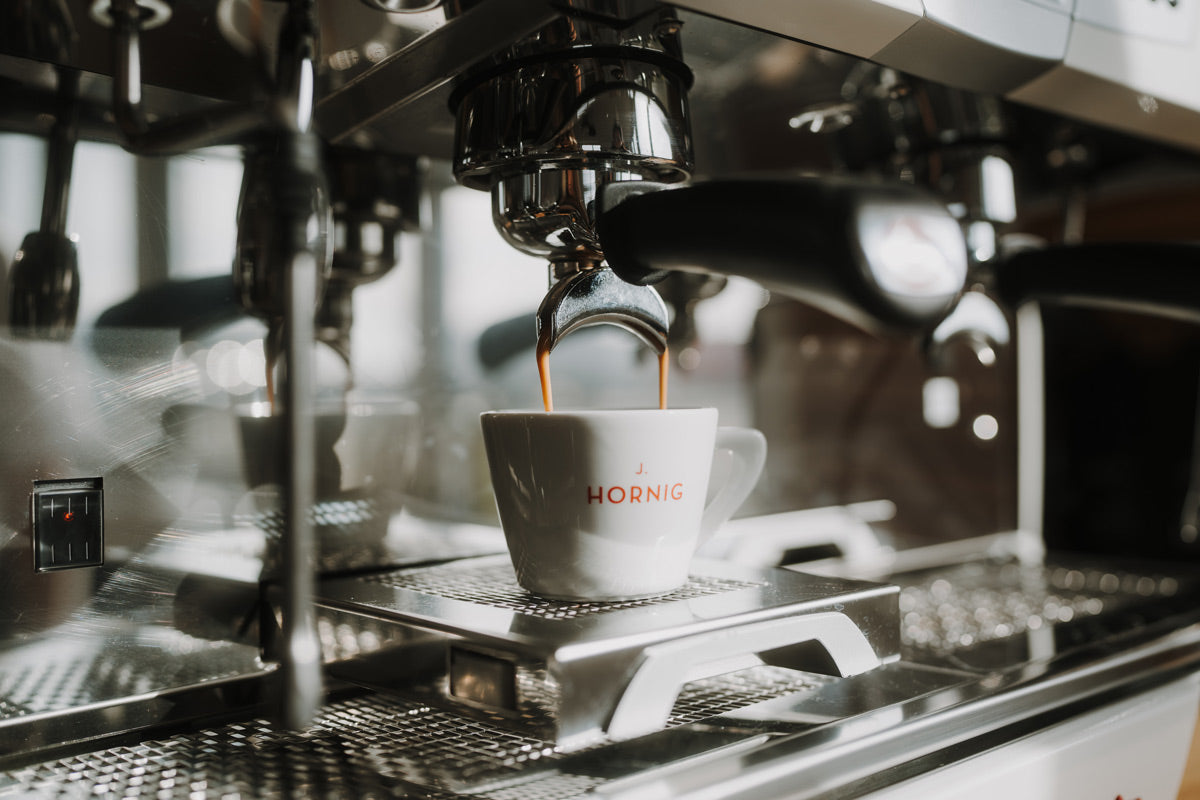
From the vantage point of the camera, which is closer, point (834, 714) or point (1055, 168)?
point (834, 714)

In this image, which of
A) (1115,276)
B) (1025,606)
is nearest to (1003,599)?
(1025,606)

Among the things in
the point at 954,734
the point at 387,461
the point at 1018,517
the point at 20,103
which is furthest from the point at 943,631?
the point at 20,103

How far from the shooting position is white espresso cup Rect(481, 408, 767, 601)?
1.29 ft

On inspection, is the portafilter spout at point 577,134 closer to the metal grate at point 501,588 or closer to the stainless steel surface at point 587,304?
the stainless steel surface at point 587,304

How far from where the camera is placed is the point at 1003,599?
0.69 metres

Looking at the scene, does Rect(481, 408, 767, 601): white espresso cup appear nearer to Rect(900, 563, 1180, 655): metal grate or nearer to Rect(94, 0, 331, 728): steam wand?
Rect(94, 0, 331, 728): steam wand

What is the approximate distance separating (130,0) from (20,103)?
0.09 meters

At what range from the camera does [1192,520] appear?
0.90 meters

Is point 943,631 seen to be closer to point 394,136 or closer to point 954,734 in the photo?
point 954,734

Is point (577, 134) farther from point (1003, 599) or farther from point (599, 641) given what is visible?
point (1003, 599)

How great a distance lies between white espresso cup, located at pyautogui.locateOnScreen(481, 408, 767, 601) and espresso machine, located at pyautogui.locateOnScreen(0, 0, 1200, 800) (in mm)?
20

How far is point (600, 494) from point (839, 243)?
15cm

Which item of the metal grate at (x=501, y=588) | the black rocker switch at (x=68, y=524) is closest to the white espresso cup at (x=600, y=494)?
the metal grate at (x=501, y=588)

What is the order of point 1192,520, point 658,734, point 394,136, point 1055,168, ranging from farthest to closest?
point 1192,520 → point 1055,168 → point 394,136 → point 658,734
